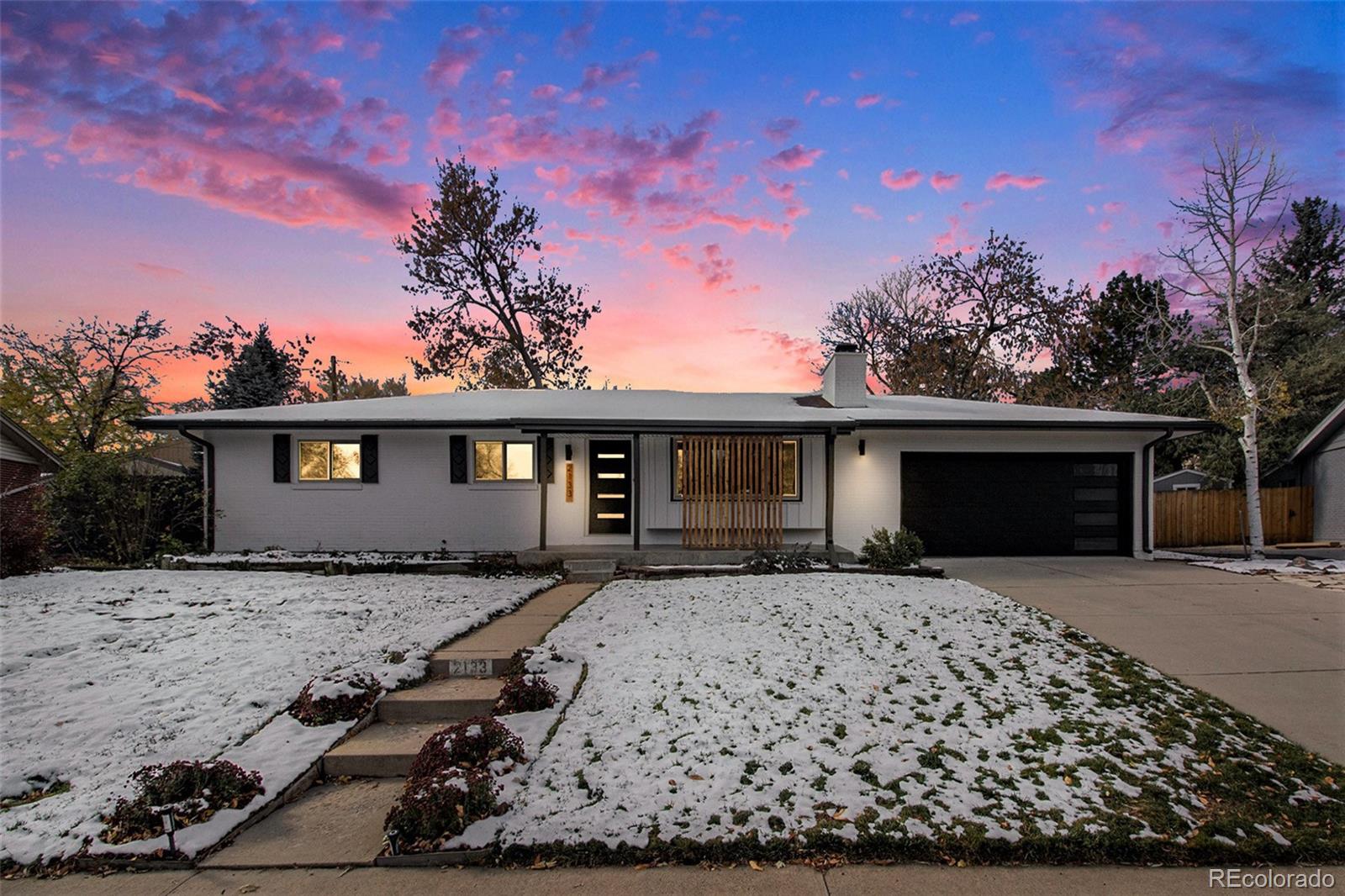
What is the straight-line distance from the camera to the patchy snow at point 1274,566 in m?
9.51

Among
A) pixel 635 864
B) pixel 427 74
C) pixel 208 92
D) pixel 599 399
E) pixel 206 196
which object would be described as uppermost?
pixel 427 74

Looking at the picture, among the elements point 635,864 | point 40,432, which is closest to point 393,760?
point 635,864

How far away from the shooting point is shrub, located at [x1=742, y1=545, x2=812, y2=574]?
29.5 feet

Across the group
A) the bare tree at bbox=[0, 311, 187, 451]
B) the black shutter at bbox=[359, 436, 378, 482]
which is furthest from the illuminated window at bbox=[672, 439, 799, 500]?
the bare tree at bbox=[0, 311, 187, 451]

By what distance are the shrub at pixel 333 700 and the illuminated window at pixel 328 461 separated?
766 cm

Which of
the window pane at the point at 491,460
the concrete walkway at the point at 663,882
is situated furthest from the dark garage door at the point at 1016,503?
the concrete walkway at the point at 663,882

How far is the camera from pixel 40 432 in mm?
18500

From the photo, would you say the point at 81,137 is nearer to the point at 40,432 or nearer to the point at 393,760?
the point at 393,760

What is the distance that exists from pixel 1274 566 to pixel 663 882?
12456 mm

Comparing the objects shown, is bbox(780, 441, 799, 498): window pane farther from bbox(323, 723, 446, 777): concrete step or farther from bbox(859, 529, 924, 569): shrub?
bbox(323, 723, 446, 777): concrete step

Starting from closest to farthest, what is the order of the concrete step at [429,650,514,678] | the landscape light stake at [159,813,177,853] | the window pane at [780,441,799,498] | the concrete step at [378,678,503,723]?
the landscape light stake at [159,813,177,853], the concrete step at [378,678,503,723], the concrete step at [429,650,514,678], the window pane at [780,441,799,498]

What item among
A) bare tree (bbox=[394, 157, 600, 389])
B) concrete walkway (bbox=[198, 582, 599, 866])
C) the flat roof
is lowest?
concrete walkway (bbox=[198, 582, 599, 866])

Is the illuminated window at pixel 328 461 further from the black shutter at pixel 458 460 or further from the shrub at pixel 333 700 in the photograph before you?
the shrub at pixel 333 700

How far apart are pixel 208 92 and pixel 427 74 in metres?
3.19
